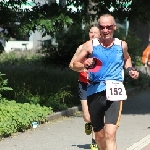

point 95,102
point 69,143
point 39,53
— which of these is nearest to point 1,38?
point 69,143

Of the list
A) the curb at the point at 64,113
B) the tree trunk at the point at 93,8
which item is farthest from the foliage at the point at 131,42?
the curb at the point at 64,113

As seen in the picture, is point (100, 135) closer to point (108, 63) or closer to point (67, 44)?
point (108, 63)

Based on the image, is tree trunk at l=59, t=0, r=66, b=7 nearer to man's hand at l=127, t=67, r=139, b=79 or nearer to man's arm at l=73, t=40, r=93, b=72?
man's arm at l=73, t=40, r=93, b=72

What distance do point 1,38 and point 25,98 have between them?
202 cm

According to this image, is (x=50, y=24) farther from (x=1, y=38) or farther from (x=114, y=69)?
(x=114, y=69)

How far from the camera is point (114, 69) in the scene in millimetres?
7059

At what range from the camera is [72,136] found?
36.9ft

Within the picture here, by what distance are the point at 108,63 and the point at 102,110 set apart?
0.58 meters

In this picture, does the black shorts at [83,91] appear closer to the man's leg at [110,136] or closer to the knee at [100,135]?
the knee at [100,135]

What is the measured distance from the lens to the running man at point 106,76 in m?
6.96

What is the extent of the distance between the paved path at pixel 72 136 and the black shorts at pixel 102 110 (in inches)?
99.9

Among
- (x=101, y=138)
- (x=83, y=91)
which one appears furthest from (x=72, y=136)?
(x=101, y=138)

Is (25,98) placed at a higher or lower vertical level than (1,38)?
lower

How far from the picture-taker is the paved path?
392 inches
